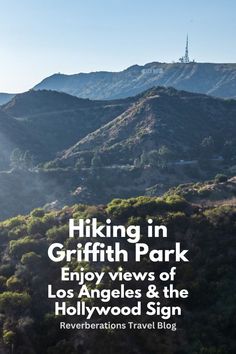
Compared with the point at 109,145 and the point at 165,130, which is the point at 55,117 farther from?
the point at 165,130

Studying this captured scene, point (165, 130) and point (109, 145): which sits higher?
point (165, 130)

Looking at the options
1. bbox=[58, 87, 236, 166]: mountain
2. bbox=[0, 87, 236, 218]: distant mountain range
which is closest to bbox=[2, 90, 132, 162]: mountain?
bbox=[0, 87, 236, 218]: distant mountain range

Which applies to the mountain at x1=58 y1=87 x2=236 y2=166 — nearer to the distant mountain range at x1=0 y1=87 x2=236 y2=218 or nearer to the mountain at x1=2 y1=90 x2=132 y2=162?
the distant mountain range at x1=0 y1=87 x2=236 y2=218

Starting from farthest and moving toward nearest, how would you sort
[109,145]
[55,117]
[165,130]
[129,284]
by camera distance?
[55,117], [165,130], [109,145], [129,284]

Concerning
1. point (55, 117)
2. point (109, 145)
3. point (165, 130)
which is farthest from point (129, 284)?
point (55, 117)

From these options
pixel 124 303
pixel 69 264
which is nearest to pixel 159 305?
pixel 124 303

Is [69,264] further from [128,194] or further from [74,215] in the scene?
A: [128,194]
